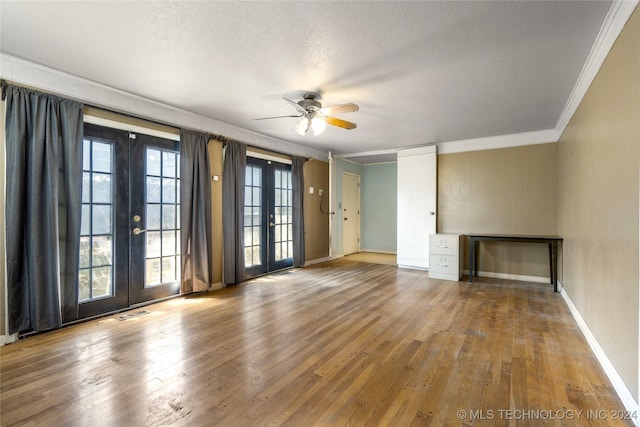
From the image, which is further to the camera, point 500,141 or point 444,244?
point 500,141

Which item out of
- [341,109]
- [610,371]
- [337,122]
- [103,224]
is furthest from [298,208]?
[610,371]

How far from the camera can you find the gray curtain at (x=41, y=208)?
8.68 ft

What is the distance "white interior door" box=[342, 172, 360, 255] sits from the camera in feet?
24.8

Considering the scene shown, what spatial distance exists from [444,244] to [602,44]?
11.2ft

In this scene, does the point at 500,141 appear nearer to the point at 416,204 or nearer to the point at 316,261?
the point at 416,204

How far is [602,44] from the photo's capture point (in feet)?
7.50

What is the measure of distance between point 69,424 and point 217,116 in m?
3.69

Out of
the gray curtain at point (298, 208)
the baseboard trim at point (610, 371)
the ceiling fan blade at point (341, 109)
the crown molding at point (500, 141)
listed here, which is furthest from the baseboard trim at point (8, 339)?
the crown molding at point (500, 141)

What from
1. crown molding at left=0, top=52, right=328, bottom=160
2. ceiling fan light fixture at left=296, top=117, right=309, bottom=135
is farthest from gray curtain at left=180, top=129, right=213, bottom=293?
ceiling fan light fixture at left=296, top=117, right=309, bottom=135

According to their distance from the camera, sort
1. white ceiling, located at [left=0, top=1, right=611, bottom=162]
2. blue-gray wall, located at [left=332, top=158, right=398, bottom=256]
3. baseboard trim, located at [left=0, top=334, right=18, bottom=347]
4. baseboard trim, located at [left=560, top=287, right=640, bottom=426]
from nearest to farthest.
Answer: baseboard trim, located at [left=560, top=287, right=640, bottom=426] < white ceiling, located at [left=0, top=1, right=611, bottom=162] < baseboard trim, located at [left=0, top=334, right=18, bottom=347] < blue-gray wall, located at [left=332, top=158, right=398, bottom=256]

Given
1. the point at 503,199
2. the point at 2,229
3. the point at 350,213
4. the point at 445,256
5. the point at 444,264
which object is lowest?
the point at 444,264

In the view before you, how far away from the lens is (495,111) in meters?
4.01

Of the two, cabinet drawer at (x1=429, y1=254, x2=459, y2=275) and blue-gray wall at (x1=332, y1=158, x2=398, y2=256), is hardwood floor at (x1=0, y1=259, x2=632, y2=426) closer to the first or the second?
cabinet drawer at (x1=429, y1=254, x2=459, y2=275)

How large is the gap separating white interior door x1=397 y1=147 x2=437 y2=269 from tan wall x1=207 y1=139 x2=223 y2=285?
354 cm
